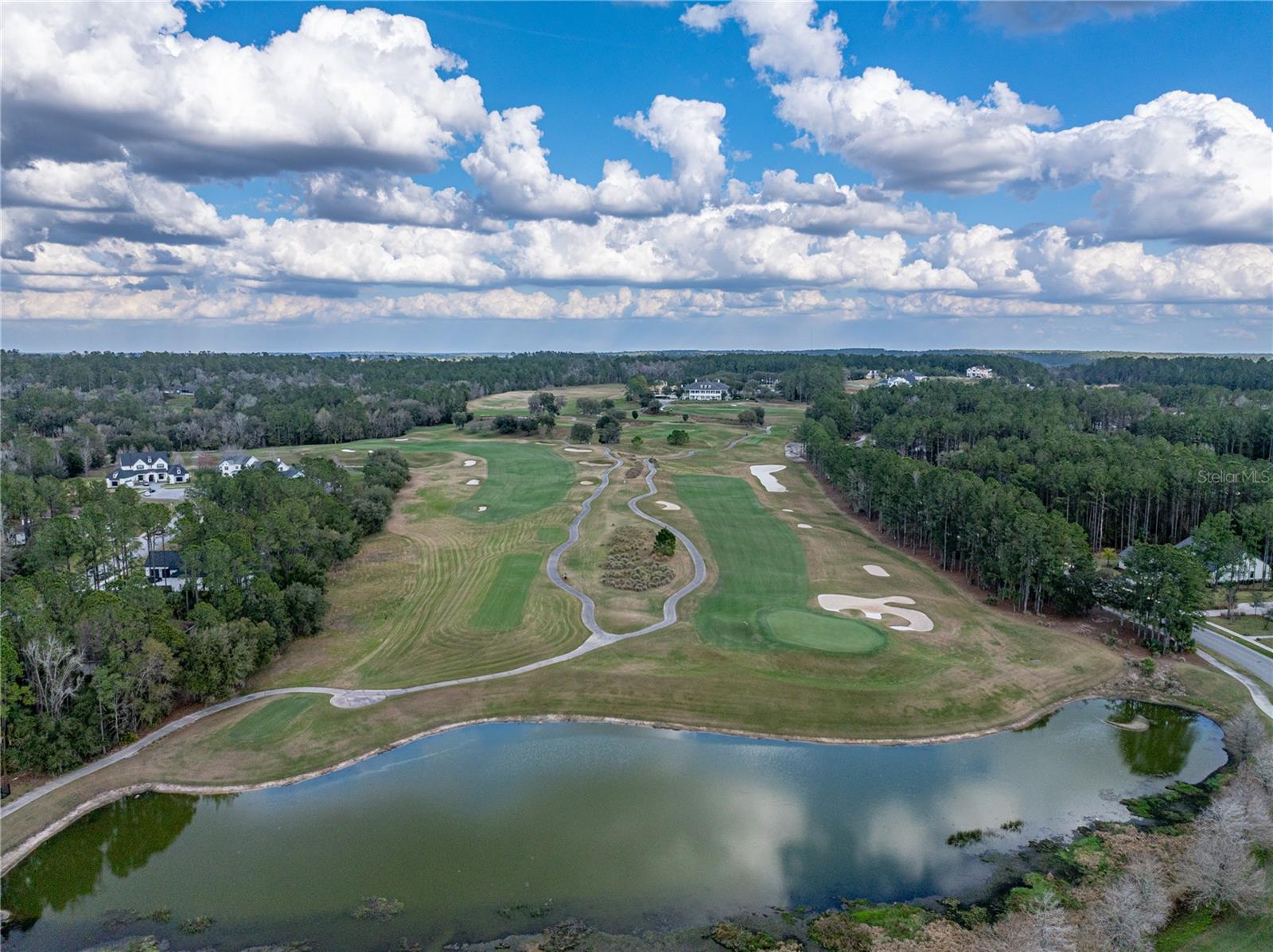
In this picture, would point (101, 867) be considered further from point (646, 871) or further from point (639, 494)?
point (639, 494)

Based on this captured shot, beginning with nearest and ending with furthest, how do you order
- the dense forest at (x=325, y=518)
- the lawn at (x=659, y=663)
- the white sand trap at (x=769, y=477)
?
the dense forest at (x=325, y=518)
the lawn at (x=659, y=663)
the white sand trap at (x=769, y=477)

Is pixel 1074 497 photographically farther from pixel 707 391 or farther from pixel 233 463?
pixel 707 391

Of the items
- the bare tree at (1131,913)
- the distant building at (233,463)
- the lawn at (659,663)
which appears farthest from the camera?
the distant building at (233,463)

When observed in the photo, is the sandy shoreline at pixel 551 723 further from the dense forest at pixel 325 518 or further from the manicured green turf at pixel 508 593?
the manicured green turf at pixel 508 593

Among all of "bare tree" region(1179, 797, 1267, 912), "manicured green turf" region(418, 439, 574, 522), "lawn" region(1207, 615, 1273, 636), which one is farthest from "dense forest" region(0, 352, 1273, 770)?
"bare tree" region(1179, 797, 1267, 912)

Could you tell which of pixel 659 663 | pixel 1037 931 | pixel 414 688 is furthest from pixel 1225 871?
pixel 414 688

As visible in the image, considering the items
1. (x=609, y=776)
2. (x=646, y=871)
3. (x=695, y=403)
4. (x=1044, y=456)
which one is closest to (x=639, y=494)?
→ (x=1044, y=456)

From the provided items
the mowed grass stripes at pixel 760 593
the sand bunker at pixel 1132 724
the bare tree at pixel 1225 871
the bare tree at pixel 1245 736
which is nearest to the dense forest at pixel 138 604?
the mowed grass stripes at pixel 760 593

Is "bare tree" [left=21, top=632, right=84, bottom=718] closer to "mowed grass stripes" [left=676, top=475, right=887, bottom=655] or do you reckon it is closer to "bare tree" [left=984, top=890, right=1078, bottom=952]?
"mowed grass stripes" [left=676, top=475, right=887, bottom=655]
